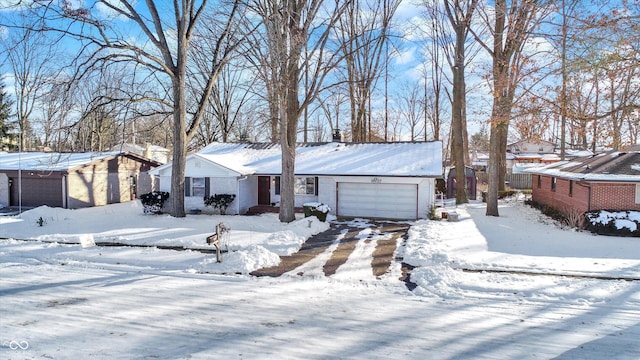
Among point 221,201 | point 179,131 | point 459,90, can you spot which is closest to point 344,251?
point 221,201

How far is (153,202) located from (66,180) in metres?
6.85

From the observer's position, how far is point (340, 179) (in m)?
16.7

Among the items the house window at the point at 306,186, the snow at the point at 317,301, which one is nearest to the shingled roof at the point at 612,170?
the snow at the point at 317,301

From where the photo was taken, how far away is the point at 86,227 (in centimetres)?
1352

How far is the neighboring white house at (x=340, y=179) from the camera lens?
16031 mm

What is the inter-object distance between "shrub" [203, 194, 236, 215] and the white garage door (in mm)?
5332

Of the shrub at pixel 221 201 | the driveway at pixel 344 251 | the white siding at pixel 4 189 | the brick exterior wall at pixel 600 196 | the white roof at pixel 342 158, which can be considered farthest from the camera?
the white siding at pixel 4 189

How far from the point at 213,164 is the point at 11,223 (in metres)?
8.34

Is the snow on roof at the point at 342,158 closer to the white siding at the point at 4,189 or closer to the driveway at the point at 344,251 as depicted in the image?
the driveway at the point at 344,251

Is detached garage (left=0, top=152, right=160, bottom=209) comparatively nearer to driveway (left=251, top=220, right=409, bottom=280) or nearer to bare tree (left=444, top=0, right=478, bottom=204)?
driveway (left=251, top=220, right=409, bottom=280)

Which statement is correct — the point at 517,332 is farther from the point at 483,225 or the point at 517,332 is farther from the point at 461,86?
the point at 461,86

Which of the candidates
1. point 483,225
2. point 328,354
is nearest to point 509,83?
point 483,225

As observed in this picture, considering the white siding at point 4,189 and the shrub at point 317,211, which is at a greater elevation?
the white siding at point 4,189

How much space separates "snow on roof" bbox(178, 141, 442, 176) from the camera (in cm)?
1639
